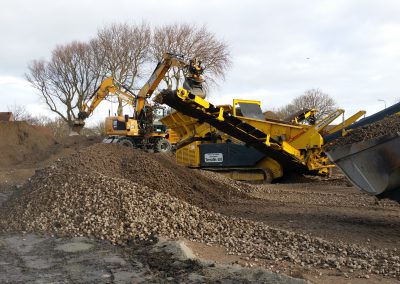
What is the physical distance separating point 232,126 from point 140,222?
6112mm

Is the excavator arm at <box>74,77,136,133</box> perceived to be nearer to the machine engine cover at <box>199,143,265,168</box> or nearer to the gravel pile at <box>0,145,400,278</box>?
the machine engine cover at <box>199,143,265,168</box>

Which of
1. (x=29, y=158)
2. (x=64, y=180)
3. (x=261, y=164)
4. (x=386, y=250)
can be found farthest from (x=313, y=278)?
(x=29, y=158)

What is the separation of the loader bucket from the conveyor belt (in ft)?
17.2

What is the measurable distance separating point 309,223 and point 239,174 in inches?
292

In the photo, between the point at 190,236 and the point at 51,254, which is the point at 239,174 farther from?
the point at 51,254

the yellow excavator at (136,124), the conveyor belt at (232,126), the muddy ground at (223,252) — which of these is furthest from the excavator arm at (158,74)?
the muddy ground at (223,252)

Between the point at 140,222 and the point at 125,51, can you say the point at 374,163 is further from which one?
the point at 125,51

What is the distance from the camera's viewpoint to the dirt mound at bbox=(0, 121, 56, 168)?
887 inches

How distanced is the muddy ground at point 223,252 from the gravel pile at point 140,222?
0.26 m

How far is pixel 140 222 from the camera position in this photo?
21.9ft

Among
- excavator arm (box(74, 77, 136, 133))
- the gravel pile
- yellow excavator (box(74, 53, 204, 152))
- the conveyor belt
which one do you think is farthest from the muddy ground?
excavator arm (box(74, 77, 136, 133))

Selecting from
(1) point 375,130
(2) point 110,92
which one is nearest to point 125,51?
(2) point 110,92

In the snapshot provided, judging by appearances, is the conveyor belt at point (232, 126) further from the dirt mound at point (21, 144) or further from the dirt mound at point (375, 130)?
the dirt mound at point (21, 144)

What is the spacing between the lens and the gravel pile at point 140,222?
518cm
